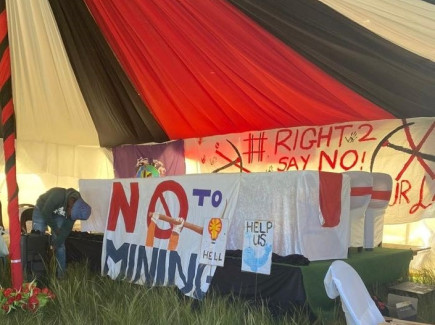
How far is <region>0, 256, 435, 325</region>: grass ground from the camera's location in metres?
3.21

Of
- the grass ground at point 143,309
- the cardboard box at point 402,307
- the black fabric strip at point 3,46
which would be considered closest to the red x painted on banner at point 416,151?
the grass ground at point 143,309

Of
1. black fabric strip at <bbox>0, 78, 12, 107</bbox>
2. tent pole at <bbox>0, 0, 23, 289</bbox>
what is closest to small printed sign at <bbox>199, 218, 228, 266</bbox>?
tent pole at <bbox>0, 0, 23, 289</bbox>

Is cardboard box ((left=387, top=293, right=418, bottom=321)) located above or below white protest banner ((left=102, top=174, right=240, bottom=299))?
below

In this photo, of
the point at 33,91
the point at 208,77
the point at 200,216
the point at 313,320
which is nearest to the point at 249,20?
the point at 208,77

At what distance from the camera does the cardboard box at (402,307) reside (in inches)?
135

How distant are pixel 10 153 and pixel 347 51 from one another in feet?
9.82

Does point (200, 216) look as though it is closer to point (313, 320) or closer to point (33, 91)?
point (313, 320)

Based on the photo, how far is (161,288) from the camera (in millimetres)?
3980

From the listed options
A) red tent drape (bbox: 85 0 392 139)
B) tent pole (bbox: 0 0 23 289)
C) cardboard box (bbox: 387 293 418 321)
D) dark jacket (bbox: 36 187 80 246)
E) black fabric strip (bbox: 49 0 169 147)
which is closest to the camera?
cardboard box (bbox: 387 293 418 321)

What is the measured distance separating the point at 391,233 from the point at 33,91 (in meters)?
4.94

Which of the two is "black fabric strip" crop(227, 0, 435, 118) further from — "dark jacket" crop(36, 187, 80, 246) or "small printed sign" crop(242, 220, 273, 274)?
"dark jacket" crop(36, 187, 80, 246)

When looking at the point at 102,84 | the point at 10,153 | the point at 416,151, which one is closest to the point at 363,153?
the point at 416,151

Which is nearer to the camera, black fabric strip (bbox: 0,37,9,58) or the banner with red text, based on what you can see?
black fabric strip (bbox: 0,37,9,58)

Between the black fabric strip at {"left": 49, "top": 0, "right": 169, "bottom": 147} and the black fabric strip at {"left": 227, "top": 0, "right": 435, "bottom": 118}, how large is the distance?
1907mm
